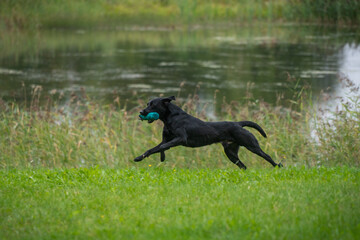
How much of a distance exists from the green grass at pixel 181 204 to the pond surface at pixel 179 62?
8.67 m

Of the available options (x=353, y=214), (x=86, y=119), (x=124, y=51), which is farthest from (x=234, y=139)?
(x=124, y=51)

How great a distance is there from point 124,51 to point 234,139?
22.4 meters

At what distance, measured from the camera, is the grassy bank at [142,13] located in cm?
3406

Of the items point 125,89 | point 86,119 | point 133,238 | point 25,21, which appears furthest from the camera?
point 25,21

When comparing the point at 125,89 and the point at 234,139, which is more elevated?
the point at 234,139

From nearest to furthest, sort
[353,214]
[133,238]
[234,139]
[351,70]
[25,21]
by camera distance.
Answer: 1. [133,238]
2. [353,214]
3. [234,139]
4. [351,70]
5. [25,21]

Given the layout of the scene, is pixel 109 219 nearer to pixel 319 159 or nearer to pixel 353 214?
pixel 353 214

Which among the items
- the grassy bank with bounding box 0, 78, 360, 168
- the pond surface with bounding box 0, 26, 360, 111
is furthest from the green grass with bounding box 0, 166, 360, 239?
the pond surface with bounding box 0, 26, 360, 111

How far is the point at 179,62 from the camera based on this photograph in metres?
25.5

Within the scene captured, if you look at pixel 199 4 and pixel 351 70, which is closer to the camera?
pixel 351 70

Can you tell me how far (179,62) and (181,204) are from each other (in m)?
20.1

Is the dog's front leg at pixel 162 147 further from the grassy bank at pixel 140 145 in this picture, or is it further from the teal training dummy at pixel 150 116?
the grassy bank at pixel 140 145

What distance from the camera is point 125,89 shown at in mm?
19219

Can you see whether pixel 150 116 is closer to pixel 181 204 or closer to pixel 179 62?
pixel 181 204
